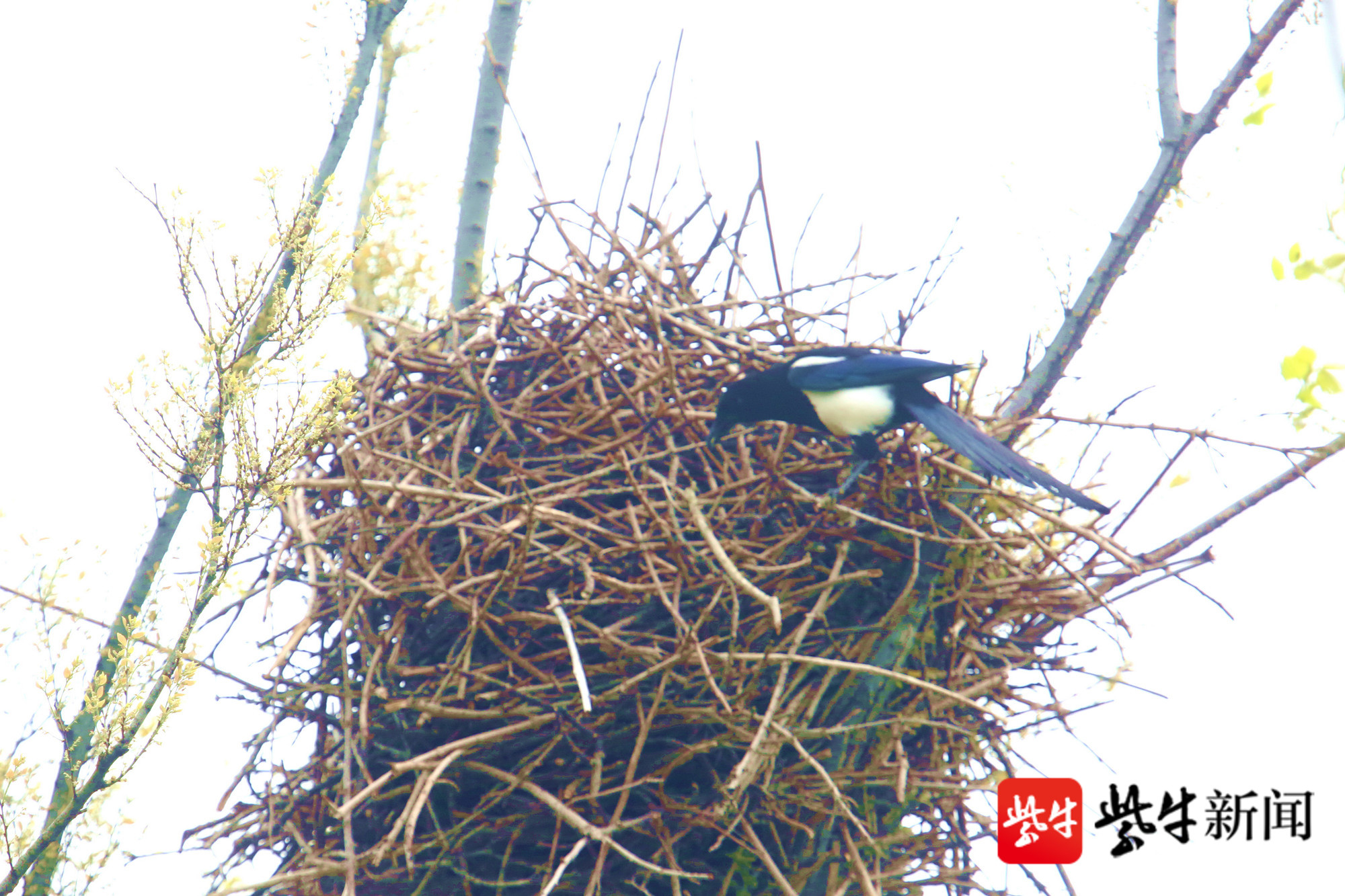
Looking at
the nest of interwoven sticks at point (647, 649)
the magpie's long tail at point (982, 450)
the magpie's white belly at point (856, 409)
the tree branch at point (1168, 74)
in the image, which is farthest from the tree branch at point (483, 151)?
the tree branch at point (1168, 74)

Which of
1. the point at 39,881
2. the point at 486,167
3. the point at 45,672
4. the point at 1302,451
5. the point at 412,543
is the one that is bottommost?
the point at 39,881

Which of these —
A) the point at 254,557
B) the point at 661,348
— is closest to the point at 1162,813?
the point at 661,348

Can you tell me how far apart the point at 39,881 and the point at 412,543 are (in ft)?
3.98

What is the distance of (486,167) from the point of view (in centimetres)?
376

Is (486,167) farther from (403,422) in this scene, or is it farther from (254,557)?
(254,557)

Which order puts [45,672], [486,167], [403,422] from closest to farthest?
[45,672], [403,422], [486,167]

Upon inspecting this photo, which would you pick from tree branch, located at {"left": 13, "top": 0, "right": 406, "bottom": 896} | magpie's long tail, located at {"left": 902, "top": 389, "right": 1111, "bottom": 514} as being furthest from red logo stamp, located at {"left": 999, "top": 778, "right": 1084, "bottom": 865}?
tree branch, located at {"left": 13, "top": 0, "right": 406, "bottom": 896}

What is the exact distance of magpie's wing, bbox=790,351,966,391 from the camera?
7.82 feet

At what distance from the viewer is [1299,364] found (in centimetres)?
216

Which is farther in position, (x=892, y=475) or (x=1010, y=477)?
(x=892, y=475)

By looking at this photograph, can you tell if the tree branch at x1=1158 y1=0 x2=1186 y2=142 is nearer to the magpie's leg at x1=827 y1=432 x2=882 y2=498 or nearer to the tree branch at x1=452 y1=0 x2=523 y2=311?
the magpie's leg at x1=827 y1=432 x2=882 y2=498

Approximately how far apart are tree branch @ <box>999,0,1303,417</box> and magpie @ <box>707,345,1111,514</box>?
304 millimetres

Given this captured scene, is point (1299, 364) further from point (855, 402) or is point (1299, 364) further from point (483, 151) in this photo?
point (483, 151)

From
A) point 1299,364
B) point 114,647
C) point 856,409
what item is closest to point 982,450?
point 856,409
